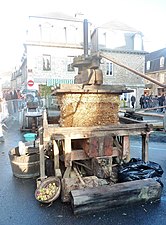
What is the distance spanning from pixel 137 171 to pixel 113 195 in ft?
2.89

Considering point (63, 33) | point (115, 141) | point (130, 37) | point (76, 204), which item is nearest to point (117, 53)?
point (130, 37)

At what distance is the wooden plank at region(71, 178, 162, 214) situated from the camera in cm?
300

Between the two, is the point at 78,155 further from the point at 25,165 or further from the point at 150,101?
the point at 150,101

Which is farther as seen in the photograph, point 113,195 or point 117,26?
point 117,26

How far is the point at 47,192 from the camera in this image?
336cm

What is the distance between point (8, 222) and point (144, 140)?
9.38 feet

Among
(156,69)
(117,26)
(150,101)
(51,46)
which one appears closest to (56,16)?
(51,46)

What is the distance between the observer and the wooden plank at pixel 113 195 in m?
3.00

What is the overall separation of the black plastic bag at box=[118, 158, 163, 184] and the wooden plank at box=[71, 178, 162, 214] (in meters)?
0.22

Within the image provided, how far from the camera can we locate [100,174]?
12.2ft

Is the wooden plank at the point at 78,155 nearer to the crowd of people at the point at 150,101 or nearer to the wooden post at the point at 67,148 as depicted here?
the wooden post at the point at 67,148

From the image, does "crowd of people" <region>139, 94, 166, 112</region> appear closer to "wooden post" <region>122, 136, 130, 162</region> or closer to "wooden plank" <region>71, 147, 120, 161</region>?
"wooden post" <region>122, 136, 130, 162</region>

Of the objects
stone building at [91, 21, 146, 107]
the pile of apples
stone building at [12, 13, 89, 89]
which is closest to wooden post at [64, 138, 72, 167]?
the pile of apples

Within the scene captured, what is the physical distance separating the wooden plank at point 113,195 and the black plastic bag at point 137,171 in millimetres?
222
